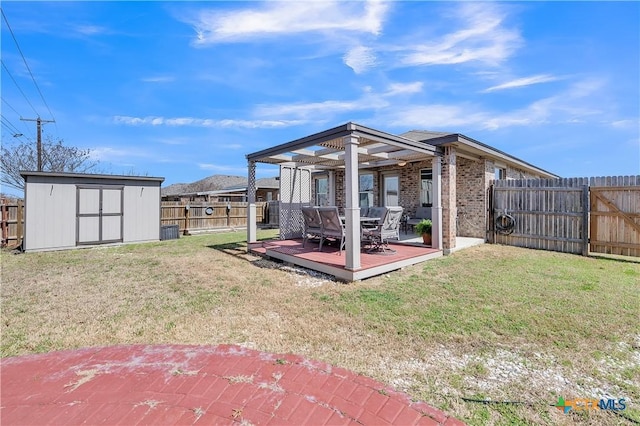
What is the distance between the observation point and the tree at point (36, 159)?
20.1m

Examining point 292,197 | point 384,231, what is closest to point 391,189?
point 292,197

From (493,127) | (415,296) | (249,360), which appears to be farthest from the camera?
(493,127)

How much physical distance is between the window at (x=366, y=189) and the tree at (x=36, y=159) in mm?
22569

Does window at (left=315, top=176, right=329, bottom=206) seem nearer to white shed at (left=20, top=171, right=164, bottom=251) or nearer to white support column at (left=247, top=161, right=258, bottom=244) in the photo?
white support column at (left=247, top=161, right=258, bottom=244)

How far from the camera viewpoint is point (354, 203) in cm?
558

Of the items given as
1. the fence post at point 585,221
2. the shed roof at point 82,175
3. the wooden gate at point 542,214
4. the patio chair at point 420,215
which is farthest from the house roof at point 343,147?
the shed roof at point 82,175

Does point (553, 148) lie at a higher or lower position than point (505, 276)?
higher

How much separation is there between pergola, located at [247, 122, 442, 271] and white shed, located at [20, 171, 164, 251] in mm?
5691

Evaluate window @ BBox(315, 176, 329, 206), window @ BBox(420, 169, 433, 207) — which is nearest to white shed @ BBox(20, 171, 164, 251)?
window @ BBox(315, 176, 329, 206)

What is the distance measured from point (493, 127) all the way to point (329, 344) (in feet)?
53.2

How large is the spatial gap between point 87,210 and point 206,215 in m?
5.61

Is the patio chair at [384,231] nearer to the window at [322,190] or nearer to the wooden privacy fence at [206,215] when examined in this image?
the window at [322,190]

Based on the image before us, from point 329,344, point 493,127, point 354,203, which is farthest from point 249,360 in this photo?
point 493,127

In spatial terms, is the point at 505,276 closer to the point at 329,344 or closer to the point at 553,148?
the point at 329,344
